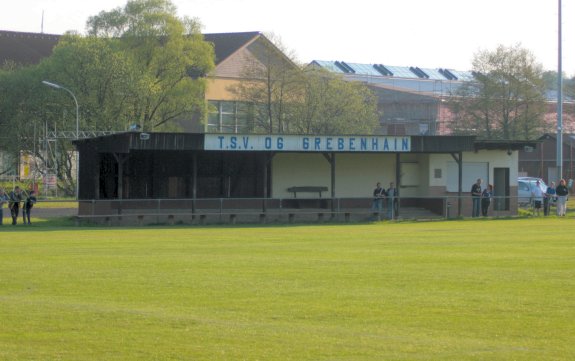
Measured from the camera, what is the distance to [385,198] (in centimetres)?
4284

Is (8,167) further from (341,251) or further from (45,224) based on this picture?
(341,251)

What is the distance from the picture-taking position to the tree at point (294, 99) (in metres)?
70.2

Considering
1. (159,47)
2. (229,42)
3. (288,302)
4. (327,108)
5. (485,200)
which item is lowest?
(288,302)

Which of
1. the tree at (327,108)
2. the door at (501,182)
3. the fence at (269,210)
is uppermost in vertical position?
the tree at (327,108)

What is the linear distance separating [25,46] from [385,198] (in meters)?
59.2

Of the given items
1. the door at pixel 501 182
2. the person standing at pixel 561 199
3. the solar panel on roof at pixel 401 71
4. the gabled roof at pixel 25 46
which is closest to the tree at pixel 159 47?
the gabled roof at pixel 25 46

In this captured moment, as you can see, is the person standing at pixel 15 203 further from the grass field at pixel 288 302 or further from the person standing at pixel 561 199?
the person standing at pixel 561 199

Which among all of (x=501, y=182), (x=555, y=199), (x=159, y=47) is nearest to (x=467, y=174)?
(x=501, y=182)

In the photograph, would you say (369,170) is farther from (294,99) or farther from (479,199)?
(294,99)

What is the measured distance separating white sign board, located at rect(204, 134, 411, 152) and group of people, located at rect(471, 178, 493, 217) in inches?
135

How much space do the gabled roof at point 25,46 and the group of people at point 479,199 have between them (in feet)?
181

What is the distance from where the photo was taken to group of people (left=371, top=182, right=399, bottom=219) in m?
42.6

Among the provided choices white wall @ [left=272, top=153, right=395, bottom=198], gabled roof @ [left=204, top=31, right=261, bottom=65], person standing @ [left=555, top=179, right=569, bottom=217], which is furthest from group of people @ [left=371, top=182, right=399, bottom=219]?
gabled roof @ [left=204, top=31, right=261, bottom=65]

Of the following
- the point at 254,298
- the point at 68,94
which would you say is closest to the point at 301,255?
the point at 254,298
